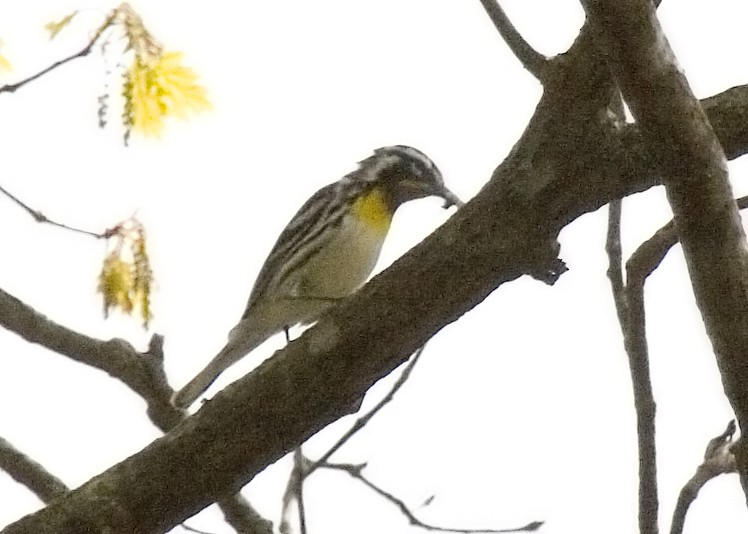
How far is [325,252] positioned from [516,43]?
150cm

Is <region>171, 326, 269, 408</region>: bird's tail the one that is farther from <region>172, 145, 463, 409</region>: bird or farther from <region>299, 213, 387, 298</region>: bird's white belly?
<region>299, 213, 387, 298</region>: bird's white belly

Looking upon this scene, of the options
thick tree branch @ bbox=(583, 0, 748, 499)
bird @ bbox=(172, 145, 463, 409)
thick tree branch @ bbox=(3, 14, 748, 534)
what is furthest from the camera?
bird @ bbox=(172, 145, 463, 409)

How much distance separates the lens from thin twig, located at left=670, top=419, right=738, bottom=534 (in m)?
1.87

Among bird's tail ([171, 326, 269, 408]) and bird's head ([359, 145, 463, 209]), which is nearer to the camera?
bird's tail ([171, 326, 269, 408])

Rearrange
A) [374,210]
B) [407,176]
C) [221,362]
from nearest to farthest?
1. [221,362]
2. [374,210]
3. [407,176]

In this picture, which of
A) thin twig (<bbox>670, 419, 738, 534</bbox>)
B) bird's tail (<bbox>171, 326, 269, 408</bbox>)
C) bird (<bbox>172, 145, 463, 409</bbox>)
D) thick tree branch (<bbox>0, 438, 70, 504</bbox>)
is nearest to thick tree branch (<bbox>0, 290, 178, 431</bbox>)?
thick tree branch (<bbox>0, 438, 70, 504</bbox>)

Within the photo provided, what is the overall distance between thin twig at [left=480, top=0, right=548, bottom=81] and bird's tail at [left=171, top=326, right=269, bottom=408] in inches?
56.5

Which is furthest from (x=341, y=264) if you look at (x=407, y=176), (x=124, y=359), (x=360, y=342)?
(x=360, y=342)

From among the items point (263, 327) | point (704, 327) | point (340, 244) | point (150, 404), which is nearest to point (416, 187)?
point (340, 244)

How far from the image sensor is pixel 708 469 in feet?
6.37

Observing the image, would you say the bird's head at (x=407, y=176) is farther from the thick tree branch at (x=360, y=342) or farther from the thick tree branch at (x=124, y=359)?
the thick tree branch at (x=360, y=342)

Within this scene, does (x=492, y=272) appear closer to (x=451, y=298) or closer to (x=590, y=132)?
(x=451, y=298)

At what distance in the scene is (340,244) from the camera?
333 cm

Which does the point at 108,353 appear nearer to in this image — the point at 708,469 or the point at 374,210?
the point at 374,210
